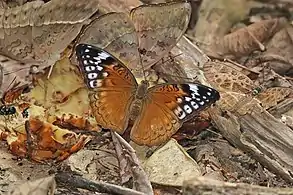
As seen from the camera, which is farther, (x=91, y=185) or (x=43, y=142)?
(x=43, y=142)

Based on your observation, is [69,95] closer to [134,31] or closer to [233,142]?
[134,31]

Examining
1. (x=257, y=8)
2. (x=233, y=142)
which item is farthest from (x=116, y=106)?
(x=257, y=8)

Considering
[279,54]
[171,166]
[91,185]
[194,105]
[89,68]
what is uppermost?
[89,68]

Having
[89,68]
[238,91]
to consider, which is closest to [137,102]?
[89,68]

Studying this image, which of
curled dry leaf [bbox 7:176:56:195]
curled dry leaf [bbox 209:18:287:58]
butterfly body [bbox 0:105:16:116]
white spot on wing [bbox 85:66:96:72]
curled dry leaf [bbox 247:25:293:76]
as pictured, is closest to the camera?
curled dry leaf [bbox 7:176:56:195]

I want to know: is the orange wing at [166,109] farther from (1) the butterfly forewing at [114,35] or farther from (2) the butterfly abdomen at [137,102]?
(1) the butterfly forewing at [114,35]

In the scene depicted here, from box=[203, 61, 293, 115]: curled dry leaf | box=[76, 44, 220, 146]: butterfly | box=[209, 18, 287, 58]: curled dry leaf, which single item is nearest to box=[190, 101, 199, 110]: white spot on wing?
box=[76, 44, 220, 146]: butterfly

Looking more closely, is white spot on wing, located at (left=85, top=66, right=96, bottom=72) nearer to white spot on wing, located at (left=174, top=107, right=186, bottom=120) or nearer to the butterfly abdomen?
the butterfly abdomen

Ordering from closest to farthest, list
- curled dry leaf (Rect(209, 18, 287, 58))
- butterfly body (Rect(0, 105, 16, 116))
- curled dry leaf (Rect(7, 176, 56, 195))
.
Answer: curled dry leaf (Rect(7, 176, 56, 195)) → butterfly body (Rect(0, 105, 16, 116)) → curled dry leaf (Rect(209, 18, 287, 58))

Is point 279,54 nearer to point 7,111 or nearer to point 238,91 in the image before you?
point 238,91
